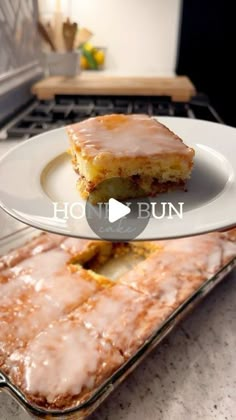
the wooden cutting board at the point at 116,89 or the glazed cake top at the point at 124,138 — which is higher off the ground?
the glazed cake top at the point at 124,138

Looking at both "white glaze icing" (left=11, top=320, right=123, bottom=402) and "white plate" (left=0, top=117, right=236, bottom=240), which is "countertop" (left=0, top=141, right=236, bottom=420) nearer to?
"white glaze icing" (left=11, top=320, right=123, bottom=402)

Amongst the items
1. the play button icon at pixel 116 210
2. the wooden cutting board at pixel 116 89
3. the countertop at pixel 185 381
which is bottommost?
the countertop at pixel 185 381

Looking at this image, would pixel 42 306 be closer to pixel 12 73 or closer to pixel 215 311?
pixel 215 311

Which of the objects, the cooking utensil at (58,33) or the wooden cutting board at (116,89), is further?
the cooking utensil at (58,33)

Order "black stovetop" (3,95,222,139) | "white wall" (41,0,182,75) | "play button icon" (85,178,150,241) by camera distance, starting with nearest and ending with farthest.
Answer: "play button icon" (85,178,150,241), "black stovetop" (3,95,222,139), "white wall" (41,0,182,75)

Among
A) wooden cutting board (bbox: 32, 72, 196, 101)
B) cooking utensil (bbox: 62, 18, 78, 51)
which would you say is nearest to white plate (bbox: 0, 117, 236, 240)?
wooden cutting board (bbox: 32, 72, 196, 101)

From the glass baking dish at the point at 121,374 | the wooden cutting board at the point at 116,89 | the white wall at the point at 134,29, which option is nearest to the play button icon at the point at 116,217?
the glass baking dish at the point at 121,374

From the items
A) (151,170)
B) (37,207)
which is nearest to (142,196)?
(151,170)

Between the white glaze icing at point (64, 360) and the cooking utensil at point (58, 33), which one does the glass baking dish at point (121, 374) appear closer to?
the white glaze icing at point (64, 360)
